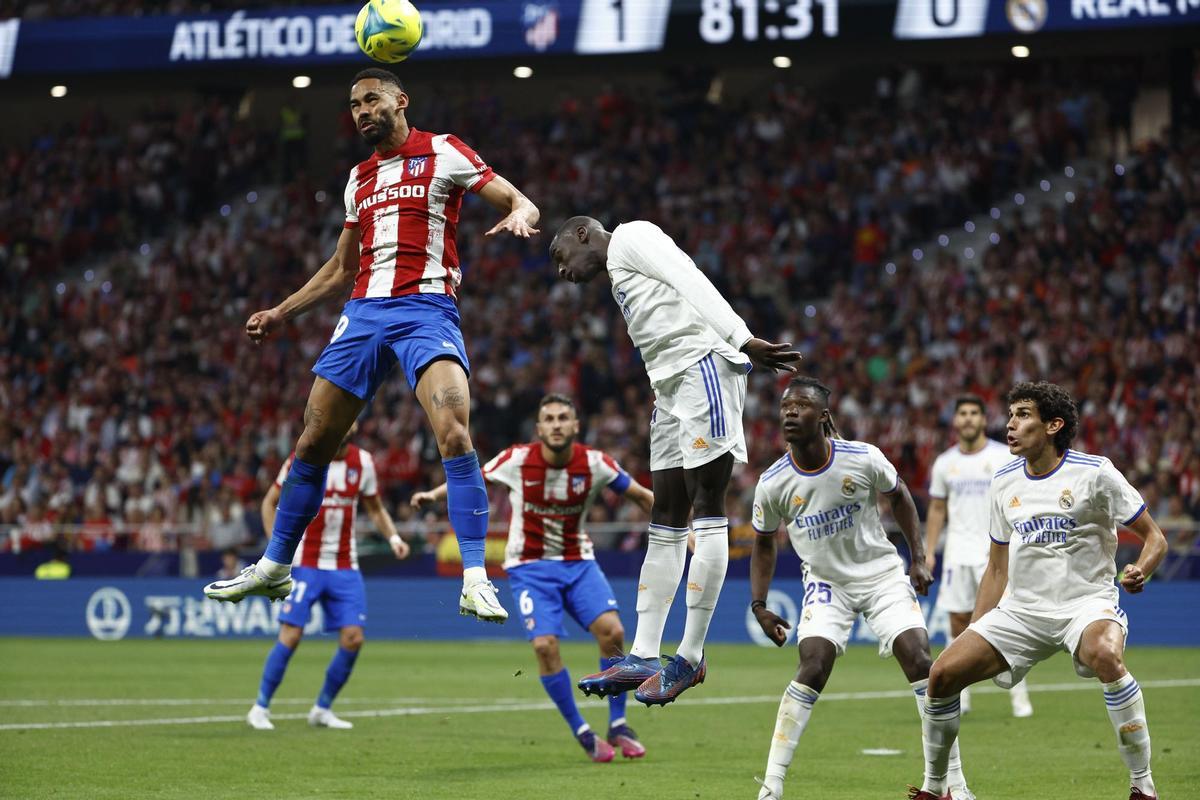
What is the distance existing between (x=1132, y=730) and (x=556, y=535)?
5.30 meters

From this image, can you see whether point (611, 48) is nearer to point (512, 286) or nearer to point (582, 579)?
point (512, 286)

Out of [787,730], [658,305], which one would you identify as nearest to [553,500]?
[787,730]

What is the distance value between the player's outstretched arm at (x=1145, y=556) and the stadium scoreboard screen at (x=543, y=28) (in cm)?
1871

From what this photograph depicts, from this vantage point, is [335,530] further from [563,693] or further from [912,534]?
[912,534]

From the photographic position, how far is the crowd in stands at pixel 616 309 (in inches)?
985

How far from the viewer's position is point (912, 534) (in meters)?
10.4

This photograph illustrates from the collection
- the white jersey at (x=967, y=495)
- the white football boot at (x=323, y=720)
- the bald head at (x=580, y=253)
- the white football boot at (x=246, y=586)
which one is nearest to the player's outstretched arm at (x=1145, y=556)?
the bald head at (x=580, y=253)

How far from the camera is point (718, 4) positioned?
27.6 metres

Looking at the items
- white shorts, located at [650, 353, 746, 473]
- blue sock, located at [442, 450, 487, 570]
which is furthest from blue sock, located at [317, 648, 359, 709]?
white shorts, located at [650, 353, 746, 473]

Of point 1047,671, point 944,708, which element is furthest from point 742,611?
point 944,708

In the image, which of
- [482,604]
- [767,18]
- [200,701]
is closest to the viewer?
[482,604]

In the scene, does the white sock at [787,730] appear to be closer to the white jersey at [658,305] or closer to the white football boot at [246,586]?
A: the white jersey at [658,305]

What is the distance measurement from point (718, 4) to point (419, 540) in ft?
→ 33.2

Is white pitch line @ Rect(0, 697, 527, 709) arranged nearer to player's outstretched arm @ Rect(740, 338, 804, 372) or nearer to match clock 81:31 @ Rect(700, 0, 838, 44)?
player's outstretched arm @ Rect(740, 338, 804, 372)
